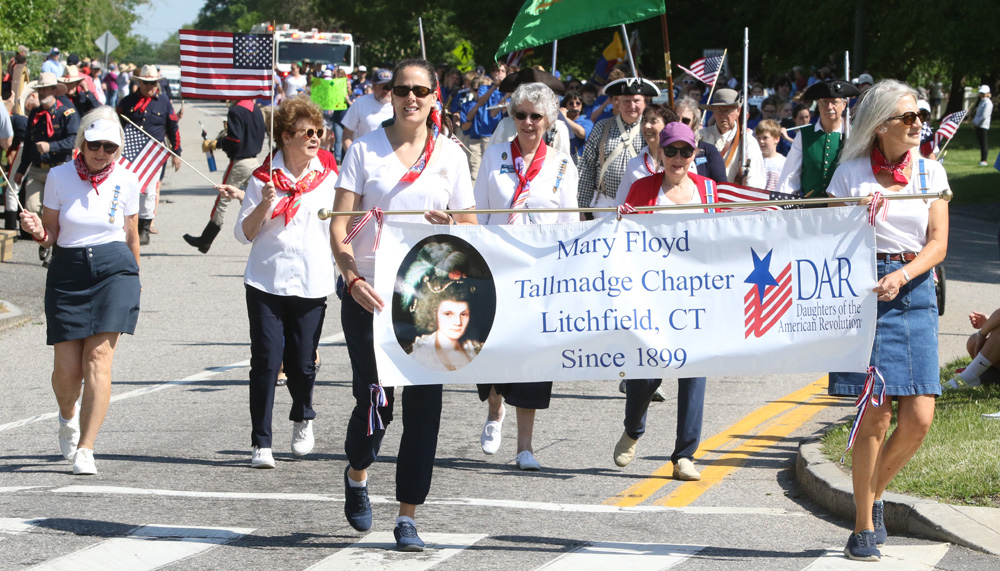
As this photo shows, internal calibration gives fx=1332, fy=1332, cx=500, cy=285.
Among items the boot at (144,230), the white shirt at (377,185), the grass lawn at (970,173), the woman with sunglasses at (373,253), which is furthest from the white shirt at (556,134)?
the grass lawn at (970,173)

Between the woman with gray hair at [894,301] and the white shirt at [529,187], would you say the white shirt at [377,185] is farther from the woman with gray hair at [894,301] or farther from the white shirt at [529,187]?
the woman with gray hair at [894,301]

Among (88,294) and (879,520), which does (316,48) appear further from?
(879,520)

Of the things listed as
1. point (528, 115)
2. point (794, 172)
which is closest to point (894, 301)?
point (528, 115)

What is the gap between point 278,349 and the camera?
7.24 meters

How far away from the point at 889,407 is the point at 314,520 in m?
2.62

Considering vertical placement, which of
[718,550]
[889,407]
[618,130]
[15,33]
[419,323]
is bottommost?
[718,550]

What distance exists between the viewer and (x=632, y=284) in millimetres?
5648

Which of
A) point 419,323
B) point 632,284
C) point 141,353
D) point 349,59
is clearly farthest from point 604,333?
point 349,59

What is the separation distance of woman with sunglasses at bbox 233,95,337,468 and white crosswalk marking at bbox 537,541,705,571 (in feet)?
7.40

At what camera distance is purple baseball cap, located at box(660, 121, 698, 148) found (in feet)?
23.1

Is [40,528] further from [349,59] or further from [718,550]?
[349,59]

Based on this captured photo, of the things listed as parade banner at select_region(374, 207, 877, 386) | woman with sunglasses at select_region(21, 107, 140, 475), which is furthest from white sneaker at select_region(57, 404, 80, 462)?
parade banner at select_region(374, 207, 877, 386)

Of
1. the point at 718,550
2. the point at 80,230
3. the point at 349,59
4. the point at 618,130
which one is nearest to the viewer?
the point at 718,550

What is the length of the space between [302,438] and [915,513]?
335 centimetres
